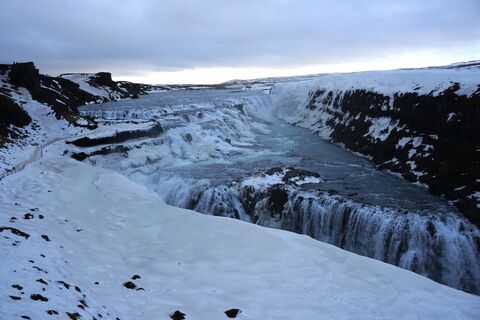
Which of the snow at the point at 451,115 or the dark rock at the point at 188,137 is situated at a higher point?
the snow at the point at 451,115

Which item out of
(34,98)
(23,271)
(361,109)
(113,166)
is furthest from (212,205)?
(34,98)

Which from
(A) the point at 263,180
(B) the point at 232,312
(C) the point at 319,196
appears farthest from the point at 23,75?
(B) the point at 232,312

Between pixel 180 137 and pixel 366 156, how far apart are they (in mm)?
14562

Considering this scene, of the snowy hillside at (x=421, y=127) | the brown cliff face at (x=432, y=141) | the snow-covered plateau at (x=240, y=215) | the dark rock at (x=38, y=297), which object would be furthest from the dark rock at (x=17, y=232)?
the snowy hillside at (x=421, y=127)

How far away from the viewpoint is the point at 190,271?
9336 mm

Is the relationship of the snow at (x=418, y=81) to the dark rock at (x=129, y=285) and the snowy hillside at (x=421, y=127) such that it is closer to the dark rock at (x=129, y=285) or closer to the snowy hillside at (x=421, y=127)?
the snowy hillside at (x=421, y=127)

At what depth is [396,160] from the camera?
2348cm

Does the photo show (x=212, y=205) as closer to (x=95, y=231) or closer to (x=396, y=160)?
(x=95, y=231)

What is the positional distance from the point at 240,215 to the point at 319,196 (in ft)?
13.4

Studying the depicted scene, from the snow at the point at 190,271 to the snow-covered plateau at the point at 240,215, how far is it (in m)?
0.05

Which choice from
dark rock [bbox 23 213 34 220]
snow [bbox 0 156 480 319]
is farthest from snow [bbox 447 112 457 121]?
dark rock [bbox 23 213 34 220]

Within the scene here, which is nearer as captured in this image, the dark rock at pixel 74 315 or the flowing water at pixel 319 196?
the dark rock at pixel 74 315

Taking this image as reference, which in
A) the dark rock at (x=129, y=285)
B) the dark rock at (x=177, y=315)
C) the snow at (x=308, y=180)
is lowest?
the snow at (x=308, y=180)

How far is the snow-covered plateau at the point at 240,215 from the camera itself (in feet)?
25.1
